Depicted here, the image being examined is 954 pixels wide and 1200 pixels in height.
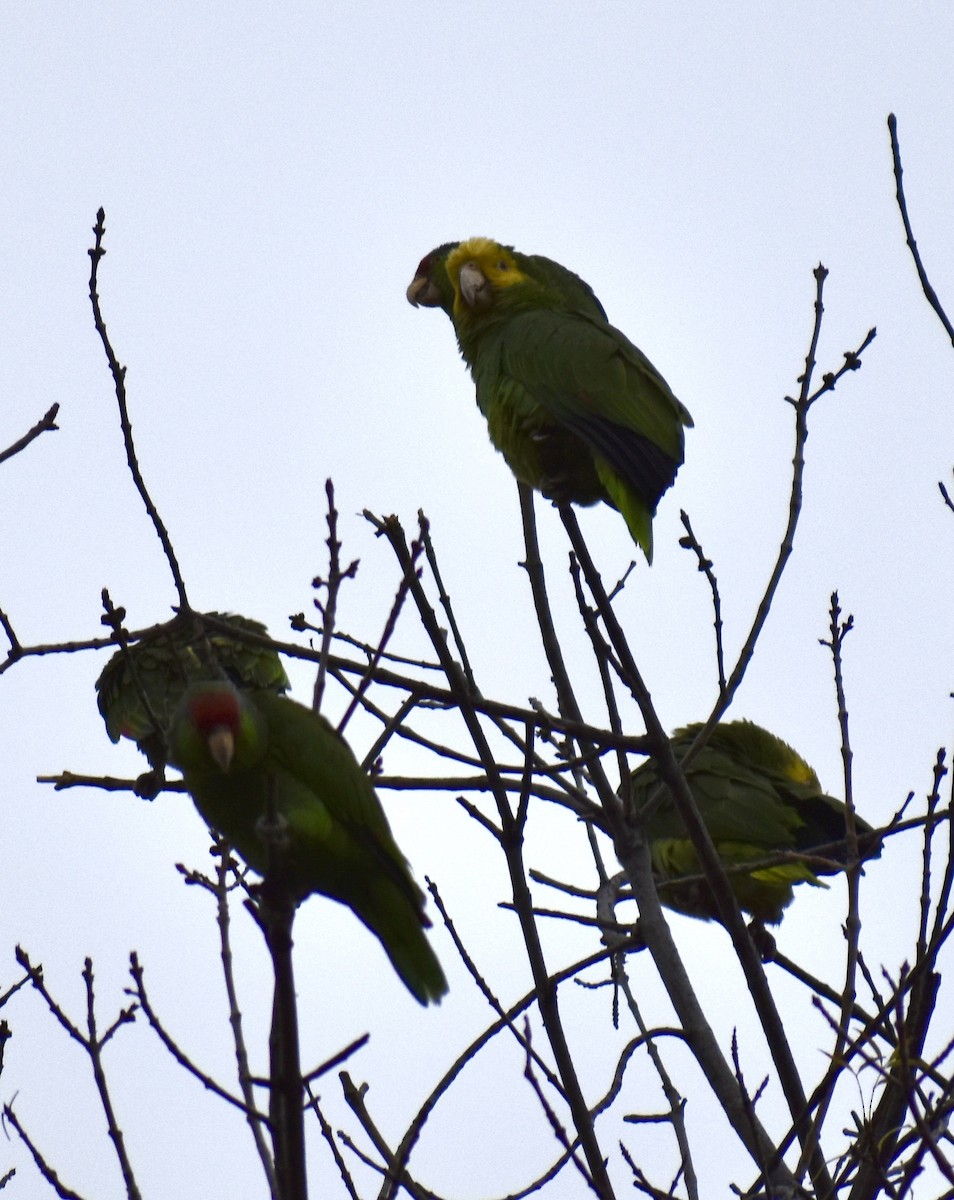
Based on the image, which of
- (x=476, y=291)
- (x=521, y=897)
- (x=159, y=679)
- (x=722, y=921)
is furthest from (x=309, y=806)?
(x=476, y=291)

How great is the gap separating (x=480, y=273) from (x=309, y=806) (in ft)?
10.3

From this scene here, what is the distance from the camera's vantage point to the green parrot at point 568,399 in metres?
4.66

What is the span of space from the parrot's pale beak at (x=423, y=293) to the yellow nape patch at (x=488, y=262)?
0.63 meters

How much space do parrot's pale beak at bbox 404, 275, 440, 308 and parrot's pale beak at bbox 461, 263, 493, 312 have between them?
0.92 m

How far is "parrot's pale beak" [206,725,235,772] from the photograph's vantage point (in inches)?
120

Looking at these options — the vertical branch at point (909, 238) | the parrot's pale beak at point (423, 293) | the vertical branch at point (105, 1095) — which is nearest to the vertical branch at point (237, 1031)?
the vertical branch at point (105, 1095)

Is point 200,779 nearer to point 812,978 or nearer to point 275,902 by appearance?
point 275,902

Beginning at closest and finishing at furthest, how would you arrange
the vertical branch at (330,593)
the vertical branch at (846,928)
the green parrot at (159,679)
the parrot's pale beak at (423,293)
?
A: 1. the vertical branch at (330,593)
2. the vertical branch at (846,928)
3. the green parrot at (159,679)
4. the parrot's pale beak at (423,293)

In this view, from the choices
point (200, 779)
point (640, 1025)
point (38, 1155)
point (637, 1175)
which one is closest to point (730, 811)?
point (640, 1025)

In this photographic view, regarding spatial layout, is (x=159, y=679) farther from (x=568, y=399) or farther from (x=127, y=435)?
(x=127, y=435)

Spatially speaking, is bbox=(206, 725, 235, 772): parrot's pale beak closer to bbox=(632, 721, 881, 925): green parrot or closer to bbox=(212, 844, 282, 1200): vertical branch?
bbox=(212, 844, 282, 1200): vertical branch

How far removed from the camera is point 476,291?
18.5ft

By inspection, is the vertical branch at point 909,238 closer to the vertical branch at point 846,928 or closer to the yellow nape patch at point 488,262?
the vertical branch at point 846,928

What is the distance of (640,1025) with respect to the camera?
369 centimetres
